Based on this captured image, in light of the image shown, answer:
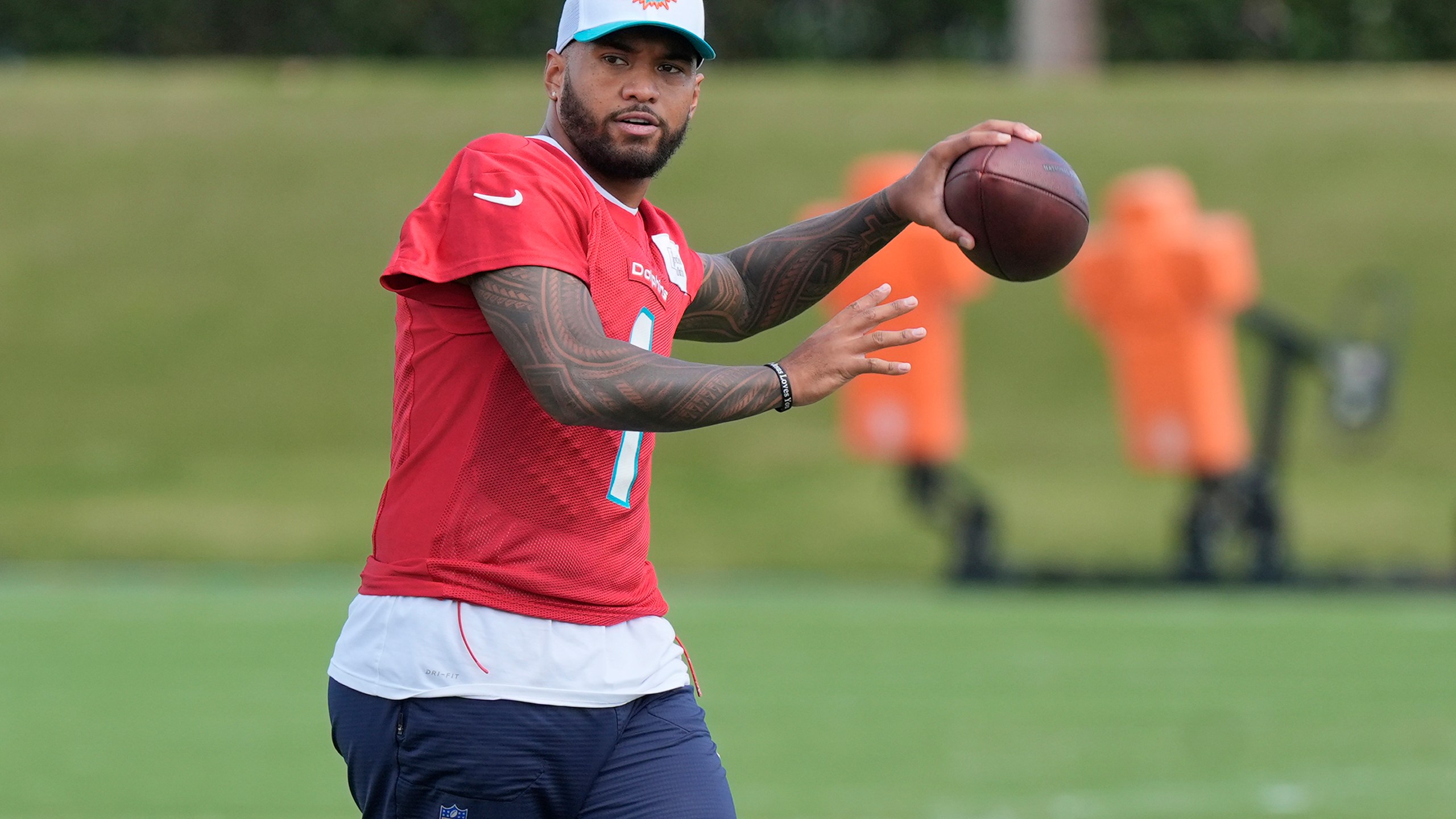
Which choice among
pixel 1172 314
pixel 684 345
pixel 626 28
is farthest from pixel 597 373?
pixel 684 345

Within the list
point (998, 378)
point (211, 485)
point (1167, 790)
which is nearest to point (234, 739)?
point (1167, 790)

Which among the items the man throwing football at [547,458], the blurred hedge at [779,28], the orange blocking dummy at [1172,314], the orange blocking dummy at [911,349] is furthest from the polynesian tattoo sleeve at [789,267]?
the blurred hedge at [779,28]

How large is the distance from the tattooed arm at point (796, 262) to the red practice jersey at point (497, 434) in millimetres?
Result: 681

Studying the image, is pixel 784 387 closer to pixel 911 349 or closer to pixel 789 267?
pixel 789 267

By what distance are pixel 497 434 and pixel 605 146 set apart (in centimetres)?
51

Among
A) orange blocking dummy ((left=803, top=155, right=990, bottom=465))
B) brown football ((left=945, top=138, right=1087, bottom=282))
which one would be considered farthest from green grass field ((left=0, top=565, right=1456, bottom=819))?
brown football ((left=945, top=138, right=1087, bottom=282))

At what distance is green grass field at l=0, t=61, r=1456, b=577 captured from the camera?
48.2 feet

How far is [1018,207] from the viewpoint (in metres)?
3.54

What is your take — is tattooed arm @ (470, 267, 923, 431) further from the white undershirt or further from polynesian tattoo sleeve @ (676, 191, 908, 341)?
polynesian tattoo sleeve @ (676, 191, 908, 341)

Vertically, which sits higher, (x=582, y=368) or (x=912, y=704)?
(x=582, y=368)

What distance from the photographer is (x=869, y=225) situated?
3.82 metres

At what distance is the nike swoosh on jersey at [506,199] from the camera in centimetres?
288

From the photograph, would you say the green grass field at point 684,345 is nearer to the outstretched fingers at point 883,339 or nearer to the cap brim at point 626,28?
the cap brim at point 626,28

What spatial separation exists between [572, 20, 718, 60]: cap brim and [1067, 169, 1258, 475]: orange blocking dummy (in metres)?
9.10
